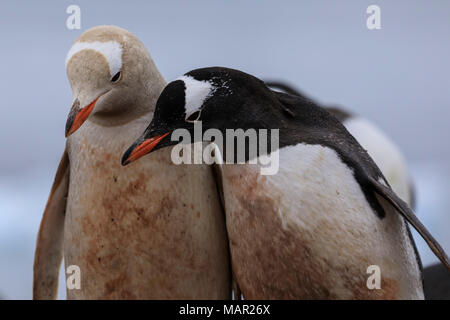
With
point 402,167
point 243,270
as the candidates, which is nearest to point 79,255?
point 243,270

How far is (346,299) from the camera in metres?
0.99

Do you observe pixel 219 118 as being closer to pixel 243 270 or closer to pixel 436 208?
pixel 243 270

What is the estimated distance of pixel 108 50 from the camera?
107cm

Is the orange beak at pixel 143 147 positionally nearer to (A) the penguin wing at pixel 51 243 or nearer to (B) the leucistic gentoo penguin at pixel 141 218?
(B) the leucistic gentoo penguin at pixel 141 218

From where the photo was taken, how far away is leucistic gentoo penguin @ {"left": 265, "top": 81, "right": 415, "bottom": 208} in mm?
2447

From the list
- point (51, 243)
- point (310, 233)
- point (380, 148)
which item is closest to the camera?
point (310, 233)

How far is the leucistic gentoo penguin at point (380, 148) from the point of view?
96.3 inches

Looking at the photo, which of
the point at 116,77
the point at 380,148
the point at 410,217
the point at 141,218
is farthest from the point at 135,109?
the point at 380,148

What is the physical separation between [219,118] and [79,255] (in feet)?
1.35

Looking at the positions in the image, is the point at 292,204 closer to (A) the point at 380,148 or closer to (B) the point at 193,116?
(B) the point at 193,116

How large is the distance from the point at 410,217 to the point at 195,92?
37 centimetres

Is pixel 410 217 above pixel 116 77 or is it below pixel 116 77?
below

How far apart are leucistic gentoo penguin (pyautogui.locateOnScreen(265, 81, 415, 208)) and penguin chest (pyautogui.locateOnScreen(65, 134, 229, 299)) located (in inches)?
51.1

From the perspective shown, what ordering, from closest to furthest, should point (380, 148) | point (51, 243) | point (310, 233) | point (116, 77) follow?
point (310, 233)
point (116, 77)
point (51, 243)
point (380, 148)
